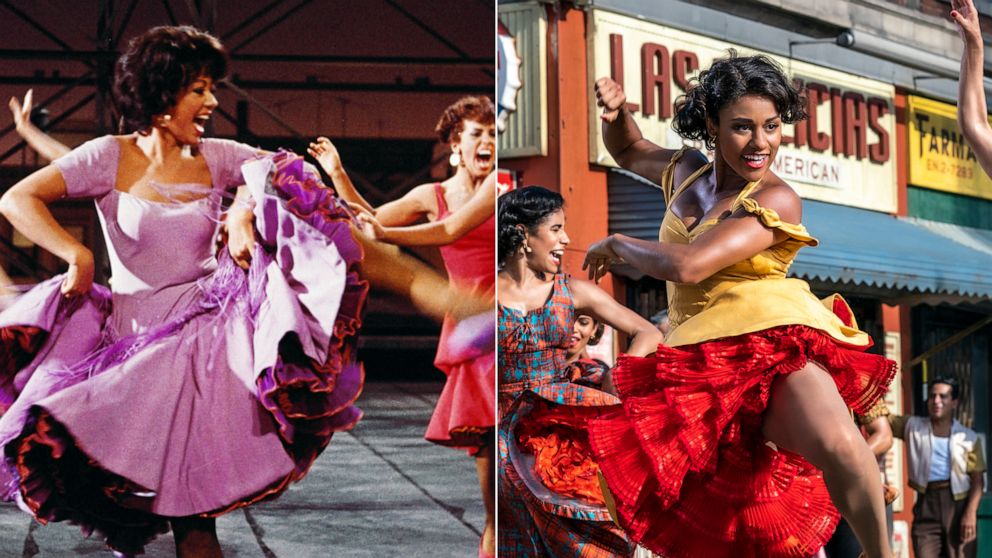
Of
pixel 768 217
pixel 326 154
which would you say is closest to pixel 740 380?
pixel 768 217

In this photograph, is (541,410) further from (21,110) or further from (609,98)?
(21,110)

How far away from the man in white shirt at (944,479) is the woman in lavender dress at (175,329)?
720 centimetres

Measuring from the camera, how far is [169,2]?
5.75 m

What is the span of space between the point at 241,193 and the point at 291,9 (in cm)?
66

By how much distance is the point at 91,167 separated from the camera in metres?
5.72

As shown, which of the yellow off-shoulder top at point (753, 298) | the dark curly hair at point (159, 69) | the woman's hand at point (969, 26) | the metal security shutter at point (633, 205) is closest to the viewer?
the yellow off-shoulder top at point (753, 298)

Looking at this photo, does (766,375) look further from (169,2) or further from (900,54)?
(900,54)

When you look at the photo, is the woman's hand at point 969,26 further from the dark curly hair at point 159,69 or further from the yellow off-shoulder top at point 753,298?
the dark curly hair at point 159,69

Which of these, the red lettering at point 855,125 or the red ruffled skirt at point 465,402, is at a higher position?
the red lettering at point 855,125

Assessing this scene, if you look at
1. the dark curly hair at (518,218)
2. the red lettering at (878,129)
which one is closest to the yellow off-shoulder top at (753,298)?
the dark curly hair at (518,218)

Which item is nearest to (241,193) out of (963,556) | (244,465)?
(244,465)

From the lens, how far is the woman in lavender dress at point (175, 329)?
5.68 meters

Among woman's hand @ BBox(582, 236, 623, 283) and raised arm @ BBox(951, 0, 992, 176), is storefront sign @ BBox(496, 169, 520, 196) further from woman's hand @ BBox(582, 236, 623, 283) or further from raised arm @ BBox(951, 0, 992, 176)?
woman's hand @ BBox(582, 236, 623, 283)

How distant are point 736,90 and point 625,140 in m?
0.83
